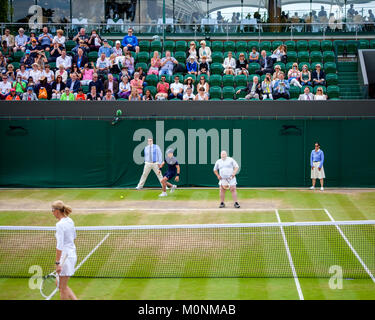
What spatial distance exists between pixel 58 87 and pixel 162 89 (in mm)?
4186

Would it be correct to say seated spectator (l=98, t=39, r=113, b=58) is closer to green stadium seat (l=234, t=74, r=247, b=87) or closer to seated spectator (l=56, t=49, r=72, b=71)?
seated spectator (l=56, t=49, r=72, b=71)

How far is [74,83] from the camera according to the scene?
23.5m

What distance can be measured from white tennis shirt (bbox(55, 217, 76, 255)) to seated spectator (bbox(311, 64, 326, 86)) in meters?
17.5

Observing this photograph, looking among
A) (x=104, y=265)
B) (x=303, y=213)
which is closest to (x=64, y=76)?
(x=303, y=213)

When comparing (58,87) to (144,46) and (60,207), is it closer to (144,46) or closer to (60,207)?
(144,46)

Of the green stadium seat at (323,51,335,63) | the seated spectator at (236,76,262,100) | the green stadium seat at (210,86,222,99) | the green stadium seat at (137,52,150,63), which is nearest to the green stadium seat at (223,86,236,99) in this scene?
the green stadium seat at (210,86,222,99)

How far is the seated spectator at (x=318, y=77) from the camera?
24109mm

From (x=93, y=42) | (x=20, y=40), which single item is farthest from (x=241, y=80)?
(x=20, y=40)

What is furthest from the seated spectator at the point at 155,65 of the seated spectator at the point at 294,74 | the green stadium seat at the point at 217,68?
the seated spectator at the point at 294,74

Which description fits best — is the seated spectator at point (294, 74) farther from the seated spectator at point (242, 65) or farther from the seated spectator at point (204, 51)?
the seated spectator at point (204, 51)

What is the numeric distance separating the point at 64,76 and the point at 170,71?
4.36 meters

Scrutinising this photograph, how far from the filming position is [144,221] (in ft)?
51.9

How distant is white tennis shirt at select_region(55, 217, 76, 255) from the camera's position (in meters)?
8.45

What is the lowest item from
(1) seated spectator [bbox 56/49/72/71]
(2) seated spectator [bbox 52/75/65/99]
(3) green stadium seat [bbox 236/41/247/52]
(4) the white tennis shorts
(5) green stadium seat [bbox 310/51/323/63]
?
(4) the white tennis shorts
